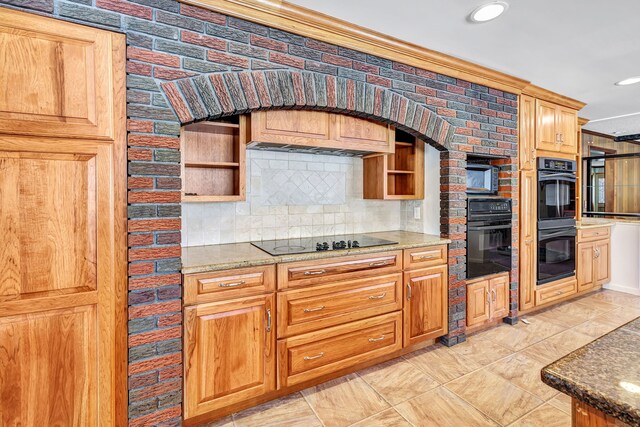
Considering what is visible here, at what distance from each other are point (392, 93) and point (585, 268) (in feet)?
11.5

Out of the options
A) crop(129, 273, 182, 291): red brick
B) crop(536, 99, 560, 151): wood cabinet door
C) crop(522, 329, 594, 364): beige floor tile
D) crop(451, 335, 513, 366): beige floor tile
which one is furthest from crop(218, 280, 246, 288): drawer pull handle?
crop(536, 99, 560, 151): wood cabinet door

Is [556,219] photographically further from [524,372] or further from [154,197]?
[154,197]

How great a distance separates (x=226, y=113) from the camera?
6.33 feet

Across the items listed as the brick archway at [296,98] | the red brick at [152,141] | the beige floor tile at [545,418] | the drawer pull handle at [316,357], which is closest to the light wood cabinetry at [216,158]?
the brick archway at [296,98]

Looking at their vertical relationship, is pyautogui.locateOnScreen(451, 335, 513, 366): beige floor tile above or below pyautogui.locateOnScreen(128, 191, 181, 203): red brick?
below

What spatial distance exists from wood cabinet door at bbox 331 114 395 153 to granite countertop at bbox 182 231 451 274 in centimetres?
80

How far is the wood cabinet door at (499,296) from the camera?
316 cm

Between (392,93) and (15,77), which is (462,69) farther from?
(15,77)

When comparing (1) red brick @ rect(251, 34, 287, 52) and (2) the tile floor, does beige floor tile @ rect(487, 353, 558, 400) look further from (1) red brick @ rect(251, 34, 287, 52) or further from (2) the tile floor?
(1) red brick @ rect(251, 34, 287, 52)

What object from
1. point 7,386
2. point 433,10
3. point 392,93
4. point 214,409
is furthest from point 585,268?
point 7,386

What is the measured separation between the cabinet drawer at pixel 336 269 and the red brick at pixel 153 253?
61 centimetres

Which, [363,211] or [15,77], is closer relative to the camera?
[15,77]

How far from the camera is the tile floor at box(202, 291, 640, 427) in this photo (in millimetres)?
1960

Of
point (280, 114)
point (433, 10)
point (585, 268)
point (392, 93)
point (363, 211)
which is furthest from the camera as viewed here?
point (585, 268)
